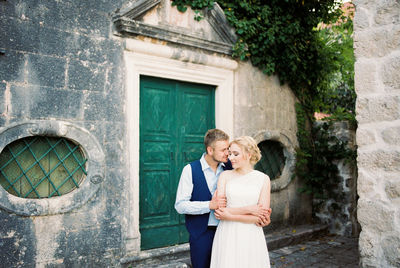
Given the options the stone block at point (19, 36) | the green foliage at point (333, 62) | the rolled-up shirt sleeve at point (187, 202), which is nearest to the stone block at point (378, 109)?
the rolled-up shirt sleeve at point (187, 202)

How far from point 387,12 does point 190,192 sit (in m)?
2.27

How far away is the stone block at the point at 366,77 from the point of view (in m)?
3.22

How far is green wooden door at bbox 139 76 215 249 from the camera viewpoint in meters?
5.02

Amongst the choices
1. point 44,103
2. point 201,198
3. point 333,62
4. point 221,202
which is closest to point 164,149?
point 44,103

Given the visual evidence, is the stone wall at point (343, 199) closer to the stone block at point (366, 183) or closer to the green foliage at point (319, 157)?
the green foliage at point (319, 157)

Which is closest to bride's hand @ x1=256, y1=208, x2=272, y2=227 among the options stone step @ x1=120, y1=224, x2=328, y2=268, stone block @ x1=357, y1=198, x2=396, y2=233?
stone block @ x1=357, y1=198, x2=396, y2=233

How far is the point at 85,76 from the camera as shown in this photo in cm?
435

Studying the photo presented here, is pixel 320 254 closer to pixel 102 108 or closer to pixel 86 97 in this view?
pixel 102 108

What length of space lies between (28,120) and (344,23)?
6887 mm

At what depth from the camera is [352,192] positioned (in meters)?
6.76

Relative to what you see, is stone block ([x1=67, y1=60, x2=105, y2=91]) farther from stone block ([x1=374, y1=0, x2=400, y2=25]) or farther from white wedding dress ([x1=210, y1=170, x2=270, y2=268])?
stone block ([x1=374, y1=0, x2=400, y2=25])

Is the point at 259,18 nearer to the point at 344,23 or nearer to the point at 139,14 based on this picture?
the point at 139,14

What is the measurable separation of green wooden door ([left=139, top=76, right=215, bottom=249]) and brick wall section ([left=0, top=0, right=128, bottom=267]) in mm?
484

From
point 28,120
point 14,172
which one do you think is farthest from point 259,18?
point 14,172
